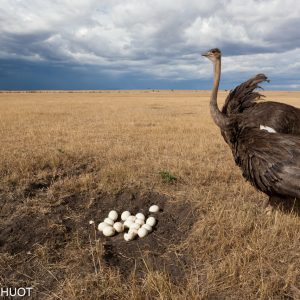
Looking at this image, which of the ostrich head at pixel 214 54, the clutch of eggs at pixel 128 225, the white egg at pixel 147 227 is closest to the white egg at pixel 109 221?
the clutch of eggs at pixel 128 225

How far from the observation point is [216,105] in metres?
6.63

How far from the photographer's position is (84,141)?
11.2m

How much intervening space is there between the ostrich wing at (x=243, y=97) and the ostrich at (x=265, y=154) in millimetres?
424

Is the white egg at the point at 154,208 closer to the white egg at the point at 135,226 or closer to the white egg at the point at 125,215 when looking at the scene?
the white egg at the point at 125,215

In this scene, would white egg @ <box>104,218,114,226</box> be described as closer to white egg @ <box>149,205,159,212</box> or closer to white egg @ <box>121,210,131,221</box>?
white egg @ <box>121,210,131,221</box>

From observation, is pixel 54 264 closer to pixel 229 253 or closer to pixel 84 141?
pixel 229 253

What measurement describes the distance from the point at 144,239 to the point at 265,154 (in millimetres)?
1933

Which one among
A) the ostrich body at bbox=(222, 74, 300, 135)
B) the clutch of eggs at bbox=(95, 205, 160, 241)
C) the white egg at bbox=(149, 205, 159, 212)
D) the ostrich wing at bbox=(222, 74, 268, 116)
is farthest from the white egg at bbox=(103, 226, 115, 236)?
the ostrich wing at bbox=(222, 74, 268, 116)

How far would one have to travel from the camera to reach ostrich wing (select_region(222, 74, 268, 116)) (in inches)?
271

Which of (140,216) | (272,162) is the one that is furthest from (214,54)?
(140,216)

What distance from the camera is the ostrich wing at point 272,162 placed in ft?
15.2

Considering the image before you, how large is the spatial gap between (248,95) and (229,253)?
10.9 feet

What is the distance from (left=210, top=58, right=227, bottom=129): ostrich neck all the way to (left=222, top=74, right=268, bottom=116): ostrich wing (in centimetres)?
30

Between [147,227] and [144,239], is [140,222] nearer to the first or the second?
[147,227]
